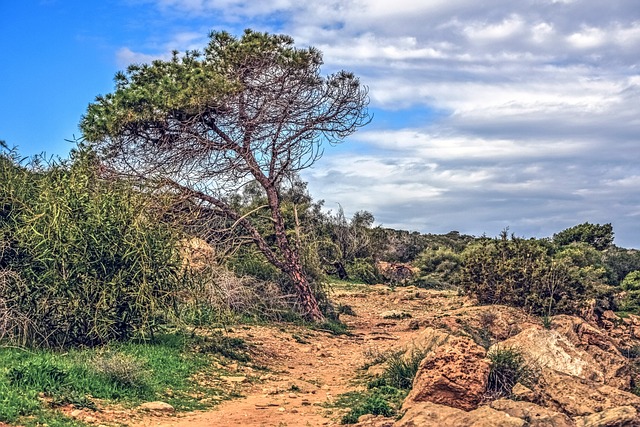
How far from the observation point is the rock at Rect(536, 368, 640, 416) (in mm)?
9508

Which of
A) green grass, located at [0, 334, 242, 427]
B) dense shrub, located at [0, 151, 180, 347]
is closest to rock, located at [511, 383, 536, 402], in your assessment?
green grass, located at [0, 334, 242, 427]

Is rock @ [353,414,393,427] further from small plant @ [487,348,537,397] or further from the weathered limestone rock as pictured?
the weathered limestone rock

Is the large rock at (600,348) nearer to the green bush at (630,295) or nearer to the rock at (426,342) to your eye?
the rock at (426,342)

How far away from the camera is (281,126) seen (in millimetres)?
18406

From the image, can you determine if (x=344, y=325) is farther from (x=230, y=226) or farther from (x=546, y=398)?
(x=546, y=398)

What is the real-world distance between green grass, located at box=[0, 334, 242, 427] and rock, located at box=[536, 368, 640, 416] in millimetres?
4568

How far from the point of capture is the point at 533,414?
8.00 metres

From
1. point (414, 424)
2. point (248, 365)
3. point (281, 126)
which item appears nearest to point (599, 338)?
point (248, 365)

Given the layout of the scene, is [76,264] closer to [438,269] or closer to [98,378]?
[98,378]

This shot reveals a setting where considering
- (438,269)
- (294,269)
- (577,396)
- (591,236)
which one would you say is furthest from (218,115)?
(591,236)

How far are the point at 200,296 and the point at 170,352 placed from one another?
1.63m

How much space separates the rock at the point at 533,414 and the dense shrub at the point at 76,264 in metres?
6.42

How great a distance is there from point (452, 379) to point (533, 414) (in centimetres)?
178

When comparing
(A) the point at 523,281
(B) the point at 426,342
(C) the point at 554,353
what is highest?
(A) the point at 523,281
